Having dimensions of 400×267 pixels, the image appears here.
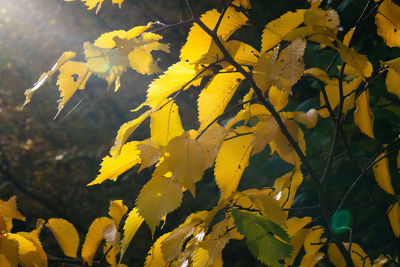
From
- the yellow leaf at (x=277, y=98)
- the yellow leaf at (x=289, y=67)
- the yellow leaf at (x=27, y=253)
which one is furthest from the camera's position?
the yellow leaf at (x=27, y=253)

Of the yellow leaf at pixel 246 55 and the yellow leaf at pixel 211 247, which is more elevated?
the yellow leaf at pixel 246 55

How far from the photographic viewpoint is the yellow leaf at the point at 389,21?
0.49m

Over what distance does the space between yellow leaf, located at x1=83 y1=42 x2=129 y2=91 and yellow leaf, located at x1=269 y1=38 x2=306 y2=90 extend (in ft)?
0.57

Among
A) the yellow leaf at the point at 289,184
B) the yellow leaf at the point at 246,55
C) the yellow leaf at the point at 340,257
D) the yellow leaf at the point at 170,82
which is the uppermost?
the yellow leaf at the point at 170,82

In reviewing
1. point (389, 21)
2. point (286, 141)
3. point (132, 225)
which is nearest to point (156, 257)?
point (132, 225)

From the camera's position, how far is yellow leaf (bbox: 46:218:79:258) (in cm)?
73

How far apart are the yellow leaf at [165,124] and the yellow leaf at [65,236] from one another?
398 mm

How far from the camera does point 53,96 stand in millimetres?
4859

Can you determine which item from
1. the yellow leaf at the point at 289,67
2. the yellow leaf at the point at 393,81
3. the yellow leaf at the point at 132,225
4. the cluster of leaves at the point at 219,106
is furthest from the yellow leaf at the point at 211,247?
the yellow leaf at the point at 393,81

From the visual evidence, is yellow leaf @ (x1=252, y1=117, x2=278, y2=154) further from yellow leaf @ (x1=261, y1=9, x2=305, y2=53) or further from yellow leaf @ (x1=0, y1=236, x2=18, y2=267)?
yellow leaf @ (x1=0, y1=236, x2=18, y2=267)

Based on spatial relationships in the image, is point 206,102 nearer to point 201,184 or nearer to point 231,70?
point 231,70

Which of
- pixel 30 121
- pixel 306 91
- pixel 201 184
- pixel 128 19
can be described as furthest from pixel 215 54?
pixel 30 121

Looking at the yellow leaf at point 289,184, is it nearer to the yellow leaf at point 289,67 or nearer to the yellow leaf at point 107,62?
the yellow leaf at point 289,67

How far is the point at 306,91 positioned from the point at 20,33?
4.71 metres
